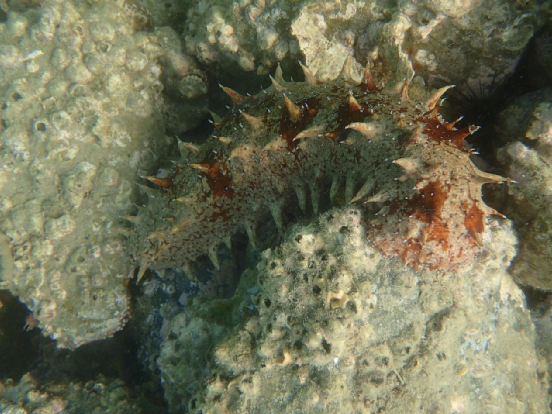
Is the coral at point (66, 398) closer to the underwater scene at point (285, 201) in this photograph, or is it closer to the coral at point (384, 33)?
the underwater scene at point (285, 201)

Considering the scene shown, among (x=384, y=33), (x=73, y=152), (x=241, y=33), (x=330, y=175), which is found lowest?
(x=73, y=152)

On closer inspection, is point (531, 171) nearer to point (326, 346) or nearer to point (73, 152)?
point (326, 346)

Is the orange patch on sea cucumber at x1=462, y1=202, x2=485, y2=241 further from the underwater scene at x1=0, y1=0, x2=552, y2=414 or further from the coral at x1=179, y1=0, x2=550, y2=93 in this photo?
the coral at x1=179, y1=0, x2=550, y2=93

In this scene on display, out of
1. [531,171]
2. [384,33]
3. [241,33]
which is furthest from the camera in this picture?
[241,33]

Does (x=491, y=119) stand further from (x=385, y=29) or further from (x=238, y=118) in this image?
(x=238, y=118)

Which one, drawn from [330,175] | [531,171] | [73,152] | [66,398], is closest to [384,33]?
[330,175]
